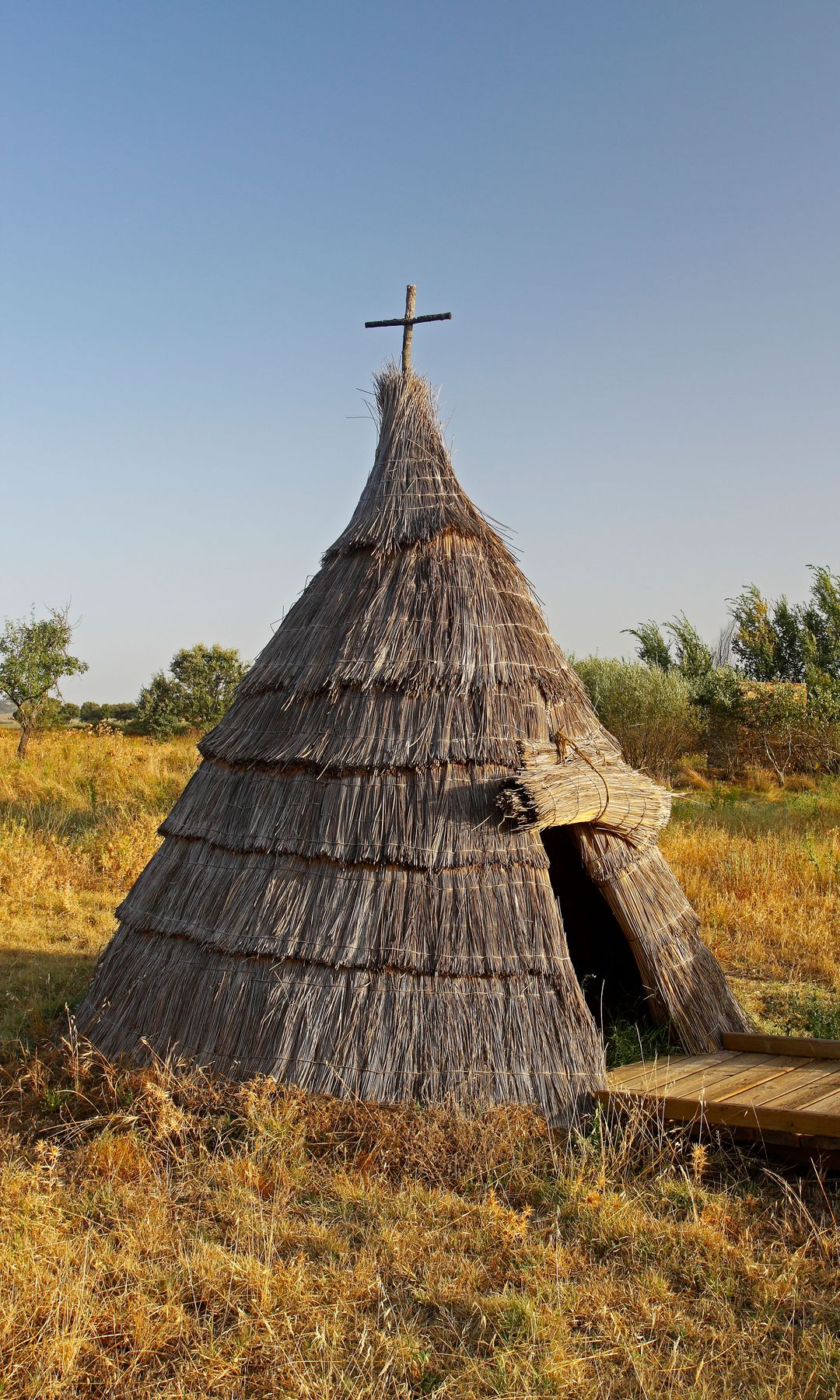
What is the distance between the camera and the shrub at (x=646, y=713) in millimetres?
21984

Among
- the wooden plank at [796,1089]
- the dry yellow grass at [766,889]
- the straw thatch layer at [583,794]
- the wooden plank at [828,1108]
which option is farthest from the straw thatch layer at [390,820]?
the dry yellow grass at [766,889]

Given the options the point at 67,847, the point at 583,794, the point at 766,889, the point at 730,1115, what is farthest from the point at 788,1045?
the point at 67,847

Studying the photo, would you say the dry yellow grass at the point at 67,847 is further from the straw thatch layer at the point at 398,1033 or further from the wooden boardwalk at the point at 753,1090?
the wooden boardwalk at the point at 753,1090

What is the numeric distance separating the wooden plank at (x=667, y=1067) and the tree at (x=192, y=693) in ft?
61.1

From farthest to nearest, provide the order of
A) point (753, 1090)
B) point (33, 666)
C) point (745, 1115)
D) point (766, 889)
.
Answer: point (33, 666)
point (766, 889)
point (753, 1090)
point (745, 1115)

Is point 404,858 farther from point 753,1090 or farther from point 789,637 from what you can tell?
point 789,637

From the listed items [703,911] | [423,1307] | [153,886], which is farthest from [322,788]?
[703,911]

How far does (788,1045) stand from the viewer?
494 cm

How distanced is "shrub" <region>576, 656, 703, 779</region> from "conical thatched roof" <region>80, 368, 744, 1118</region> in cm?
1670

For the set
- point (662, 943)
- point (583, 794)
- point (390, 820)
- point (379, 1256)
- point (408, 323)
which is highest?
point (408, 323)

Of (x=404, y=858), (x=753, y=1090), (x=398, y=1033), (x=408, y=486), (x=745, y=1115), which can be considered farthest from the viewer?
(x=408, y=486)

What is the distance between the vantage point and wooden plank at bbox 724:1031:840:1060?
4871 millimetres

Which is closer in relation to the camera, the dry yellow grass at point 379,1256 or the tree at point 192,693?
the dry yellow grass at point 379,1256

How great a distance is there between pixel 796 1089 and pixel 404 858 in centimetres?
210
